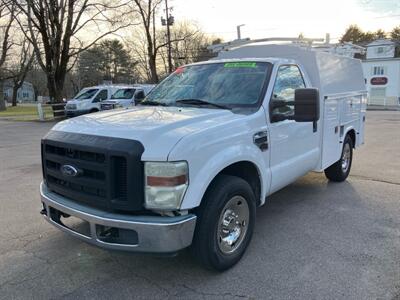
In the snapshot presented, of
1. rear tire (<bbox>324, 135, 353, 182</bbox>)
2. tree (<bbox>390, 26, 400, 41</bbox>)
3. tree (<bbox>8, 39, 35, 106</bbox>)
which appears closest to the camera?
rear tire (<bbox>324, 135, 353, 182</bbox>)

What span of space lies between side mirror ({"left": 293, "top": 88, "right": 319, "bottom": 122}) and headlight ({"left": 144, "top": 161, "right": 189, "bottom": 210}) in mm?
1402

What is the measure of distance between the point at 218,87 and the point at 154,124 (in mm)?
1358

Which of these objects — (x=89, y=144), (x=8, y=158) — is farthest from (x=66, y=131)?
(x=8, y=158)

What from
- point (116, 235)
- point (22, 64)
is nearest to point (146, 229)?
point (116, 235)

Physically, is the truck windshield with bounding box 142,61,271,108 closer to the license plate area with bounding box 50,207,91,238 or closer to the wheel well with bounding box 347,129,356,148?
the license plate area with bounding box 50,207,91,238

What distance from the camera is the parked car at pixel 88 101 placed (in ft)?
64.4

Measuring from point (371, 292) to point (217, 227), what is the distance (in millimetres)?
1369

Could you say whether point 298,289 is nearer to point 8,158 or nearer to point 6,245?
point 6,245

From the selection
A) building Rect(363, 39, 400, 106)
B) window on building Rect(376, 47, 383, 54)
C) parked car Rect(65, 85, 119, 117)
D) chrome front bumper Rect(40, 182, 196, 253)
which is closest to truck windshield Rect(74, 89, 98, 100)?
parked car Rect(65, 85, 119, 117)

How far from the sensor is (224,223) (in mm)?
3473

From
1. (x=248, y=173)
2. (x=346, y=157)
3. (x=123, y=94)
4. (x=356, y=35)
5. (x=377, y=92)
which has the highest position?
(x=356, y=35)

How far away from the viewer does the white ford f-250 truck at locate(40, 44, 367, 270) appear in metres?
2.92

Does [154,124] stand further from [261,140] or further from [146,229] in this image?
[261,140]

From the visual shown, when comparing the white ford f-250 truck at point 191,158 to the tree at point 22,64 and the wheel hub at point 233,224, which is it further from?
the tree at point 22,64
